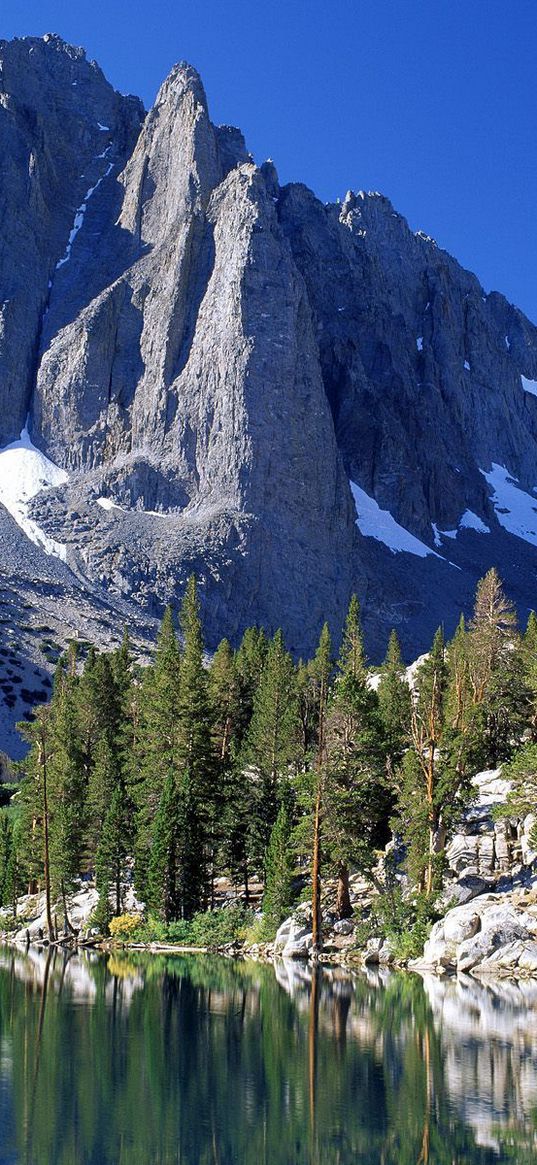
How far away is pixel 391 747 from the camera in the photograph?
50375 millimetres

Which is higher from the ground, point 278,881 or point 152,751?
point 152,751

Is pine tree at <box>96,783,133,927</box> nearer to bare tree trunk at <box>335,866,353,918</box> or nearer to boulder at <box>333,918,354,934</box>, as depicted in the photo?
bare tree trunk at <box>335,866,353,918</box>

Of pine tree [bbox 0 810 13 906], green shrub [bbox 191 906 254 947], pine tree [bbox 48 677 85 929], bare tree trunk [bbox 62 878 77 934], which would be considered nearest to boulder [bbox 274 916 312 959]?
green shrub [bbox 191 906 254 947]

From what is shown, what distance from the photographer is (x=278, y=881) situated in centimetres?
4728

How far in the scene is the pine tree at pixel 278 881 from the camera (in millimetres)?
47188

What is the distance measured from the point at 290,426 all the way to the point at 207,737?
474 feet

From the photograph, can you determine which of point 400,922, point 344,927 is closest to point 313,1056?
point 400,922

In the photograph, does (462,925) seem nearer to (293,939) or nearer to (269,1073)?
(293,939)

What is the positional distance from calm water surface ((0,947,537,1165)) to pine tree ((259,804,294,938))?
10.2 metres

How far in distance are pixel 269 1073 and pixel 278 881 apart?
24.0 metres

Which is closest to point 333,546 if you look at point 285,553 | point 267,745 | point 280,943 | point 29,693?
point 285,553

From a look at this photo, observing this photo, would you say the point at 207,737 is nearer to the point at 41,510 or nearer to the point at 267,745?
the point at 267,745

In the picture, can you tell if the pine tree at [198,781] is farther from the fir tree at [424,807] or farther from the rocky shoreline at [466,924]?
the fir tree at [424,807]

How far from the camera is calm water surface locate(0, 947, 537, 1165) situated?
18062 mm
